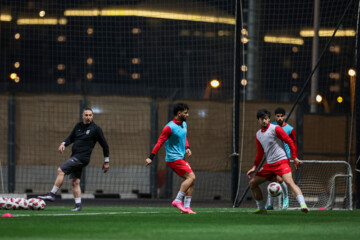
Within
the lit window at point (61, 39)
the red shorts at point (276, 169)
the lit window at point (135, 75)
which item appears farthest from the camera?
the lit window at point (135, 75)

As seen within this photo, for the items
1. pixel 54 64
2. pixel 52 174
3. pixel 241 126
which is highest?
pixel 54 64

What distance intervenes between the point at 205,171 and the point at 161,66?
704cm

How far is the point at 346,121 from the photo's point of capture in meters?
21.9

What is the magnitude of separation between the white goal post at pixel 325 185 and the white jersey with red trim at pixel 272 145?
3.26m

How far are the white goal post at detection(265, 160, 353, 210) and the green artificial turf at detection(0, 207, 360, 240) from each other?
3.93 meters

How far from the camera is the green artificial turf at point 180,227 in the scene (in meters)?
9.14

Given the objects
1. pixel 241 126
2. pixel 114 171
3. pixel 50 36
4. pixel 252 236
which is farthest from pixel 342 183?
pixel 50 36

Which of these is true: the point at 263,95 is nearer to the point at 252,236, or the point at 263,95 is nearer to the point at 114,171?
the point at 114,171

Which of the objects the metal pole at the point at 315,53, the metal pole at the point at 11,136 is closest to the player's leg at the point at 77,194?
the metal pole at the point at 11,136

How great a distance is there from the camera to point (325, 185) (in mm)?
17328

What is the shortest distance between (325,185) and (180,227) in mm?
7718

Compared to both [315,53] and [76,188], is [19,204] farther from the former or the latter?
[315,53]

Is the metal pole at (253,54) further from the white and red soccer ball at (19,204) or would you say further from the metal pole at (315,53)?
the white and red soccer ball at (19,204)

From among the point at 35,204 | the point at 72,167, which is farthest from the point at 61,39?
the point at 35,204
